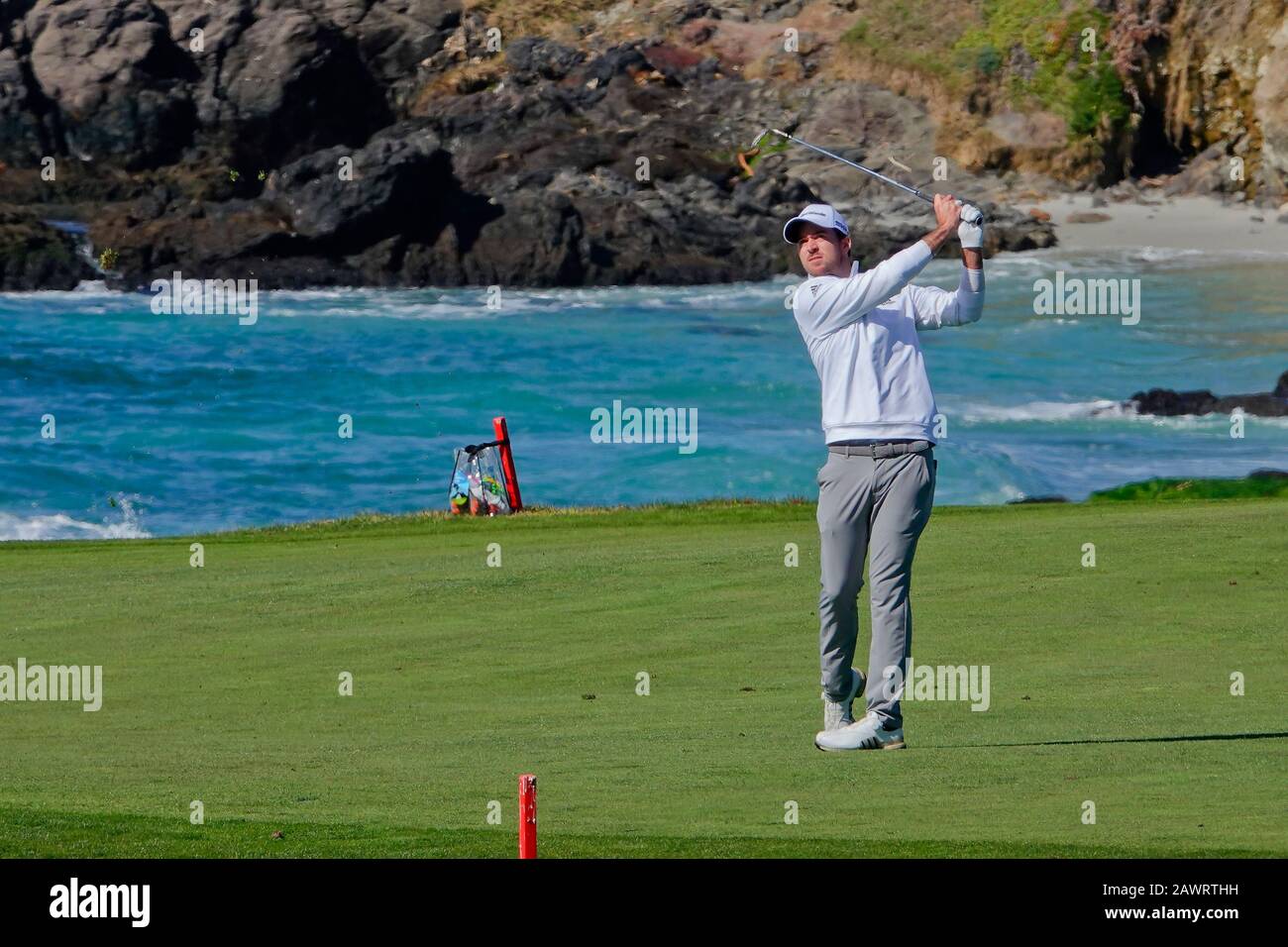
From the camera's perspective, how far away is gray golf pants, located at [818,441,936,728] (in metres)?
7.26

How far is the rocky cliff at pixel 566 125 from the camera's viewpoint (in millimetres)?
55781

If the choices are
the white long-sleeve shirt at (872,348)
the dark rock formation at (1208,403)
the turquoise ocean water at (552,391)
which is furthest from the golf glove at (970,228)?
the dark rock formation at (1208,403)

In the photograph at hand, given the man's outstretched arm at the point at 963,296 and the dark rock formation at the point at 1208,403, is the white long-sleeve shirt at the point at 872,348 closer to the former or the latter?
the man's outstretched arm at the point at 963,296

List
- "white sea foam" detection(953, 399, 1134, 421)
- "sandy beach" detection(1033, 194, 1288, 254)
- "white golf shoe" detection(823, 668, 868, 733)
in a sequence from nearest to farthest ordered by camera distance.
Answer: "white golf shoe" detection(823, 668, 868, 733), "white sea foam" detection(953, 399, 1134, 421), "sandy beach" detection(1033, 194, 1288, 254)

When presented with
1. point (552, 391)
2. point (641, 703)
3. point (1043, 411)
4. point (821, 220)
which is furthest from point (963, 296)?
point (552, 391)

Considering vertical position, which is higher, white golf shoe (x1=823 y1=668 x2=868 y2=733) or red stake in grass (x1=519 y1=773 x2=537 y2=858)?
red stake in grass (x1=519 y1=773 x2=537 y2=858)

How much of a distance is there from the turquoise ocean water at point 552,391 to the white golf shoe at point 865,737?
1024 inches

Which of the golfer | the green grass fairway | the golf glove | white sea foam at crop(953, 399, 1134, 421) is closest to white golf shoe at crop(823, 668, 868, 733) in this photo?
the golfer

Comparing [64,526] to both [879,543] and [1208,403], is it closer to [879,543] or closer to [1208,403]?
[1208,403]

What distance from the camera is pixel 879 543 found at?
7.32 metres

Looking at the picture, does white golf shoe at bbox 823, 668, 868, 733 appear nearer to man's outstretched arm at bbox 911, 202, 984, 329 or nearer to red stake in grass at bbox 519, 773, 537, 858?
man's outstretched arm at bbox 911, 202, 984, 329

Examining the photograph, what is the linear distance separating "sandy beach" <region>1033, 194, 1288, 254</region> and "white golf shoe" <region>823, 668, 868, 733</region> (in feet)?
157

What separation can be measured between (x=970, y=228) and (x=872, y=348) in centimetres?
54
